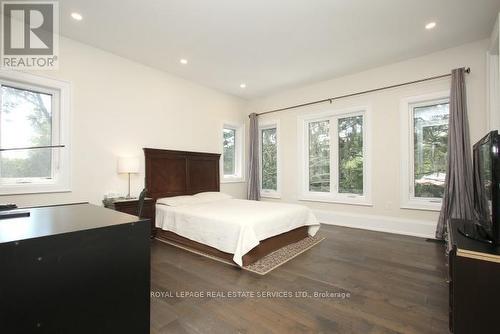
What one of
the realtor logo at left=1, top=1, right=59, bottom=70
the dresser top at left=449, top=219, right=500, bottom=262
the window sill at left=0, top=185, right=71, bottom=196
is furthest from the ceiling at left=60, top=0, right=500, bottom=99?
the dresser top at left=449, top=219, right=500, bottom=262

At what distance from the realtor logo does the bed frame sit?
1.71 meters

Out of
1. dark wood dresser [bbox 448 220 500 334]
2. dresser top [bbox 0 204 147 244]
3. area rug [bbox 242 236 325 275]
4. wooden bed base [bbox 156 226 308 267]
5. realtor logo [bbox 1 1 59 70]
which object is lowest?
area rug [bbox 242 236 325 275]

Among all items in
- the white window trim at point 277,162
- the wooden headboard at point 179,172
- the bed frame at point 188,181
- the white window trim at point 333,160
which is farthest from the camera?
the white window trim at point 277,162

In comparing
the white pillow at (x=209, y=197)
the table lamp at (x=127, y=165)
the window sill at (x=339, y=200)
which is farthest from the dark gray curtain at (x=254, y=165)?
the table lamp at (x=127, y=165)

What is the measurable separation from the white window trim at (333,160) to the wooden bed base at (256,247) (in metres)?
1.34

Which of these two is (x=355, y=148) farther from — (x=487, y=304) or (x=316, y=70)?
(x=487, y=304)

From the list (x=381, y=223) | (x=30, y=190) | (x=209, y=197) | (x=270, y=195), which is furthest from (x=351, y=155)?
(x=30, y=190)

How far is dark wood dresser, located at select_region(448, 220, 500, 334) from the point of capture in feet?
4.74

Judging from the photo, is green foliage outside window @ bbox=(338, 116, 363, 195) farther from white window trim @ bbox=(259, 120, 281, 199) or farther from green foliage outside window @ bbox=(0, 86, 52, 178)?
green foliage outside window @ bbox=(0, 86, 52, 178)

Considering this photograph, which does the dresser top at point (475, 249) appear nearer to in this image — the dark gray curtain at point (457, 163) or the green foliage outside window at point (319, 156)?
the dark gray curtain at point (457, 163)

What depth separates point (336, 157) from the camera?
4.83m

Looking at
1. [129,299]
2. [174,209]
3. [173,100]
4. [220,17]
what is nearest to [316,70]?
[220,17]

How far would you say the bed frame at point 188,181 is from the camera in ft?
10.1

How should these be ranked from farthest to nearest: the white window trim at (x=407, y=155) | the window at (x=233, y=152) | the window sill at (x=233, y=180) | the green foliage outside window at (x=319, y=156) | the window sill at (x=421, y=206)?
1. the window at (x=233, y=152)
2. the window sill at (x=233, y=180)
3. the green foliage outside window at (x=319, y=156)
4. the white window trim at (x=407, y=155)
5. the window sill at (x=421, y=206)
